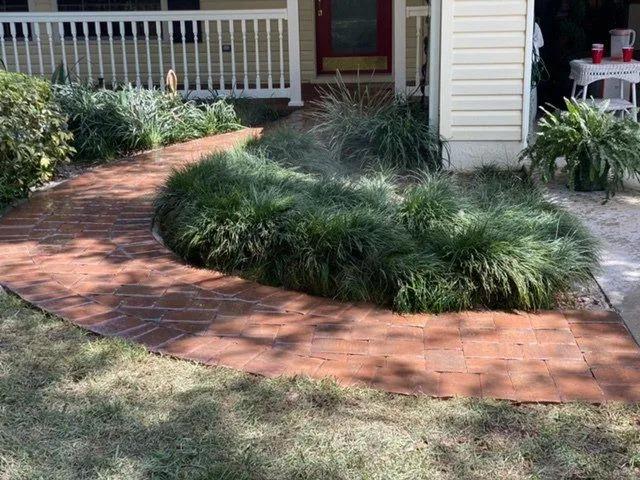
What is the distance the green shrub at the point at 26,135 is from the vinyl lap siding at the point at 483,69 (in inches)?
135

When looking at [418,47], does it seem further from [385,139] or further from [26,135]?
[26,135]

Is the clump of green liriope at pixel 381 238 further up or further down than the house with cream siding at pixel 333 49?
further down

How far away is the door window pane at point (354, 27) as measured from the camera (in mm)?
11914

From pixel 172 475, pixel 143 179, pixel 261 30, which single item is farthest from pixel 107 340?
pixel 261 30

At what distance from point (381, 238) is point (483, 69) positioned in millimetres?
3029

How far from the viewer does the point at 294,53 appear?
404 inches

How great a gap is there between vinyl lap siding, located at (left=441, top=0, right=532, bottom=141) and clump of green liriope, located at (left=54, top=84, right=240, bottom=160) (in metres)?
2.97

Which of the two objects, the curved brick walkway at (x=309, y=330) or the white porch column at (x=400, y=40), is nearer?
the curved brick walkway at (x=309, y=330)

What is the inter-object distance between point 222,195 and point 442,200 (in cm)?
146

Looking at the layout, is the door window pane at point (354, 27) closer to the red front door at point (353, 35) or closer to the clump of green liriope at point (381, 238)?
the red front door at point (353, 35)

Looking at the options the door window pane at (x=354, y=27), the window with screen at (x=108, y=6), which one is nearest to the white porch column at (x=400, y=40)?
the door window pane at (x=354, y=27)

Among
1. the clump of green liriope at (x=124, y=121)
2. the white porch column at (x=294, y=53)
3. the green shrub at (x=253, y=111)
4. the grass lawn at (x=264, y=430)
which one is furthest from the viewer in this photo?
the white porch column at (x=294, y=53)

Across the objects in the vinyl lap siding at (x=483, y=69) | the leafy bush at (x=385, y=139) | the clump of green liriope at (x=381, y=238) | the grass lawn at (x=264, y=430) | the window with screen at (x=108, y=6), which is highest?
the window with screen at (x=108, y=6)

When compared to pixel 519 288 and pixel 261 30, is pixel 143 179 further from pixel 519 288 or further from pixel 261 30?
pixel 261 30
